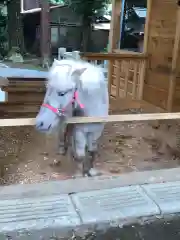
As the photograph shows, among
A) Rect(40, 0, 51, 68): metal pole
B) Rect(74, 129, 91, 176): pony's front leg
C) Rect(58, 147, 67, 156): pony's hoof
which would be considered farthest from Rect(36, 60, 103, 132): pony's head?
Rect(40, 0, 51, 68): metal pole

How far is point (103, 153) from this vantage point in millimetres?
4016

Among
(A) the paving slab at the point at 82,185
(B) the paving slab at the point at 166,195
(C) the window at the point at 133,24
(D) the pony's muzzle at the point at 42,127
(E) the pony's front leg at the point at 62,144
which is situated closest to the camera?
(B) the paving slab at the point at 166,195

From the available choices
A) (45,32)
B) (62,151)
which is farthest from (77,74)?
(45,32)

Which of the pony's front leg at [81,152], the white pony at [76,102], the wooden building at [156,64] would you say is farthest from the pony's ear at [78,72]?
the wooden building at [156,64]

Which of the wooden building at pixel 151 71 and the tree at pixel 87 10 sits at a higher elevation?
the tree at pixel 87 10

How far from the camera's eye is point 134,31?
602 cm

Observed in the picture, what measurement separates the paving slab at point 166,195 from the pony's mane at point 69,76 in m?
0.98

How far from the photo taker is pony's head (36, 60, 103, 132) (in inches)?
94.8

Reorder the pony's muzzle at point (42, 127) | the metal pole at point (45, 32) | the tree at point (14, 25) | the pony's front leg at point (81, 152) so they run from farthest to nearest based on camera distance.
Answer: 1. the tree at point (14, 25)
2. the metal pole at point (45, 32)
3. the pony's front leg at point (81, 152)
4. the pony's muzzle at point (42, 127)

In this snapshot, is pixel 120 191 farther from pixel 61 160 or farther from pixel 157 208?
pixel 61 160

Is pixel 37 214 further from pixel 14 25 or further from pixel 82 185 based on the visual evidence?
pixel 14 25

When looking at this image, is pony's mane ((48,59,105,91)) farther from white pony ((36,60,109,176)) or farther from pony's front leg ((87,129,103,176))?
Result: pony's front leg ((87,129,103,176))

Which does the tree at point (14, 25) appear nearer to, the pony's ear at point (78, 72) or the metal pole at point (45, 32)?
the metal pole at point (45, 32)

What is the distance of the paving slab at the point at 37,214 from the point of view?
1.57 metres
